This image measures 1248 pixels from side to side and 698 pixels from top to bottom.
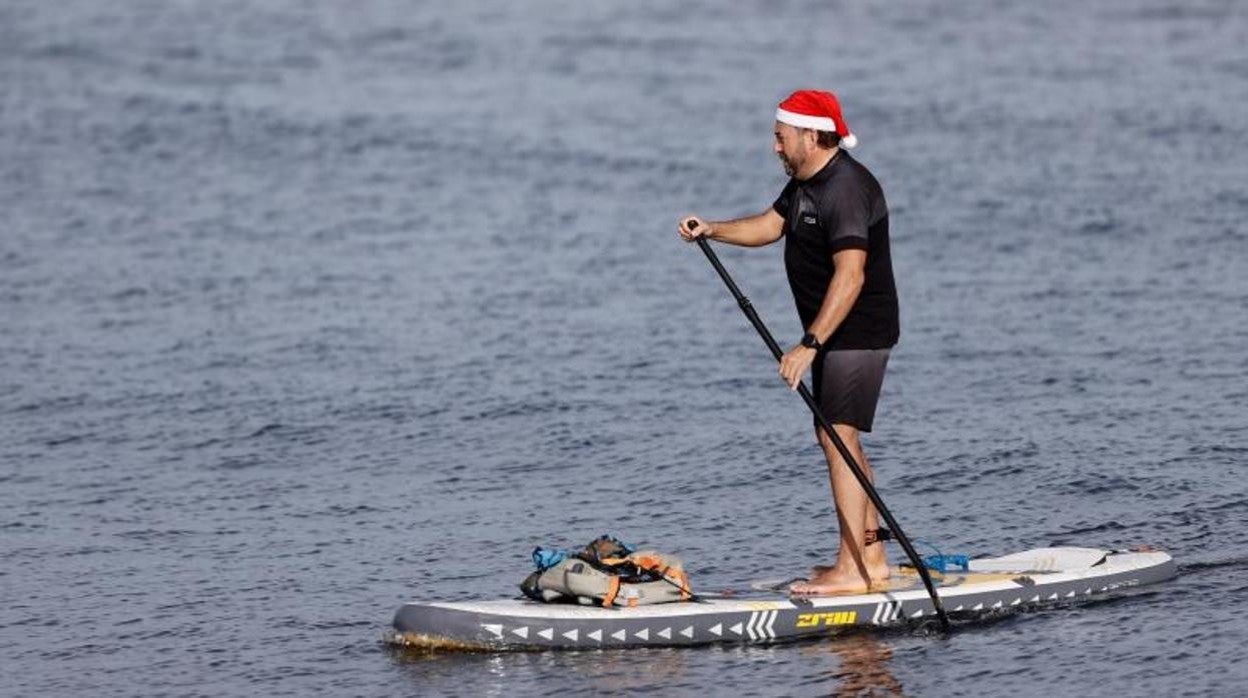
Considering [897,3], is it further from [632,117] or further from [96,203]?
[96,203]

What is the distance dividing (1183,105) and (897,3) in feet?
30.9

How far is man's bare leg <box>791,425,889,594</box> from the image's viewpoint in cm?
1079

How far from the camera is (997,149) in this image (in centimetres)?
2400

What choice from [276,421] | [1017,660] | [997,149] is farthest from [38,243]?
[1017,660]

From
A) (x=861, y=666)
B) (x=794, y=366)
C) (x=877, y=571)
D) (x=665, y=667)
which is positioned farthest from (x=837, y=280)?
(x=665, y=667)

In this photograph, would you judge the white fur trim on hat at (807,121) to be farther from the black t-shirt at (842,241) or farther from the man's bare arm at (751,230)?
the man's bare arm at (751,230)

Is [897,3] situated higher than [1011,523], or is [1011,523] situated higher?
[897,3]

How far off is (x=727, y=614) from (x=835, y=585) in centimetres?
62

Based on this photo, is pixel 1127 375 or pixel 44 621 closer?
pixel 44 621

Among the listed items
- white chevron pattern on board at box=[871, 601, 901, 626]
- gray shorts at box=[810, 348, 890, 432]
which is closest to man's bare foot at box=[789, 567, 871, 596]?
white chevron pattern on board at box=[871, 601, 901, 626]

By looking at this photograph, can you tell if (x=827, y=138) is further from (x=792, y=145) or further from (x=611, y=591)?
(x=611, y=591)

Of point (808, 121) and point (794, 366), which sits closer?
point (794, 366)

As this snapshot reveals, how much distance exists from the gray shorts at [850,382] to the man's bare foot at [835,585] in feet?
2.49

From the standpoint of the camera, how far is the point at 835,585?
10.9 m
